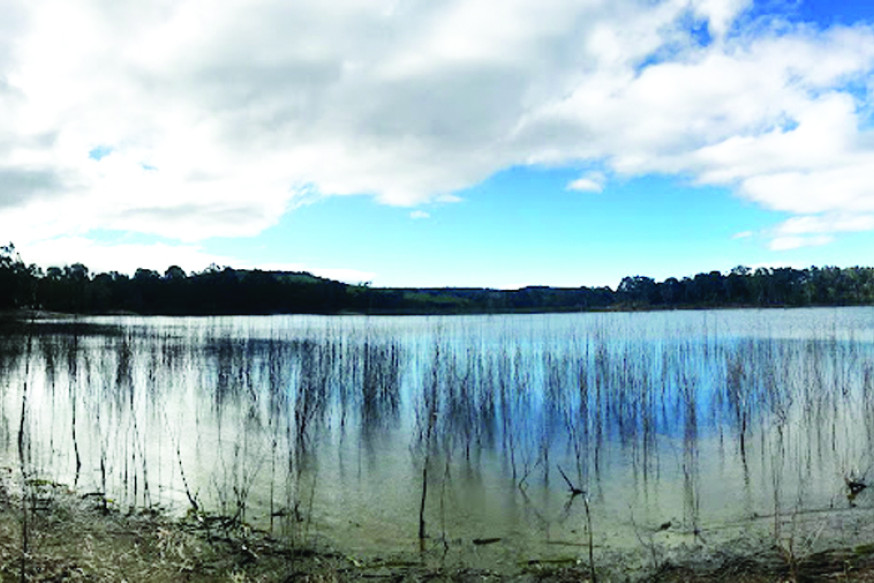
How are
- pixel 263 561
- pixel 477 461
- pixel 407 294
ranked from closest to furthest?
pixel 263 561 → pixel 477 461 → pixel 407 294

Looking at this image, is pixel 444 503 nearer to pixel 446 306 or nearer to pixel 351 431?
pixel 351 431

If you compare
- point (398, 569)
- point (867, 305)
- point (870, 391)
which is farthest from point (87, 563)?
point (867, 305)

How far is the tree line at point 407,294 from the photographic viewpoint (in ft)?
258

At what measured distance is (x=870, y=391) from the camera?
12703 mm

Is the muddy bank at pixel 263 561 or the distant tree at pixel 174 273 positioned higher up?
the distant tree at pixel 174 273

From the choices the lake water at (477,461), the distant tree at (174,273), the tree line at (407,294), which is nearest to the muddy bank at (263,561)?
the lake water at (477,461)

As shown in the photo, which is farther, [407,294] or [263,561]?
[407,294]

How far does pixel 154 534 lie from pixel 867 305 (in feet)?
321

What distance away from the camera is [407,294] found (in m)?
90.6

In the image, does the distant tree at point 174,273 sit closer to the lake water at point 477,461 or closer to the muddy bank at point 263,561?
the lake water at point 477,461

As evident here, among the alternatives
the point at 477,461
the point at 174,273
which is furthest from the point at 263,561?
the point at 174,273

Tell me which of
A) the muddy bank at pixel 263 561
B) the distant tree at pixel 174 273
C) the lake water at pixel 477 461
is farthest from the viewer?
the distant tree at pixel 174 273

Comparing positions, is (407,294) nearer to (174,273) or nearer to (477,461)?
(174,273)

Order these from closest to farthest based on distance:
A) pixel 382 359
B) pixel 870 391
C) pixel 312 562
A: pixel 312 562 → pixel 870 391 → pixel 382 359
